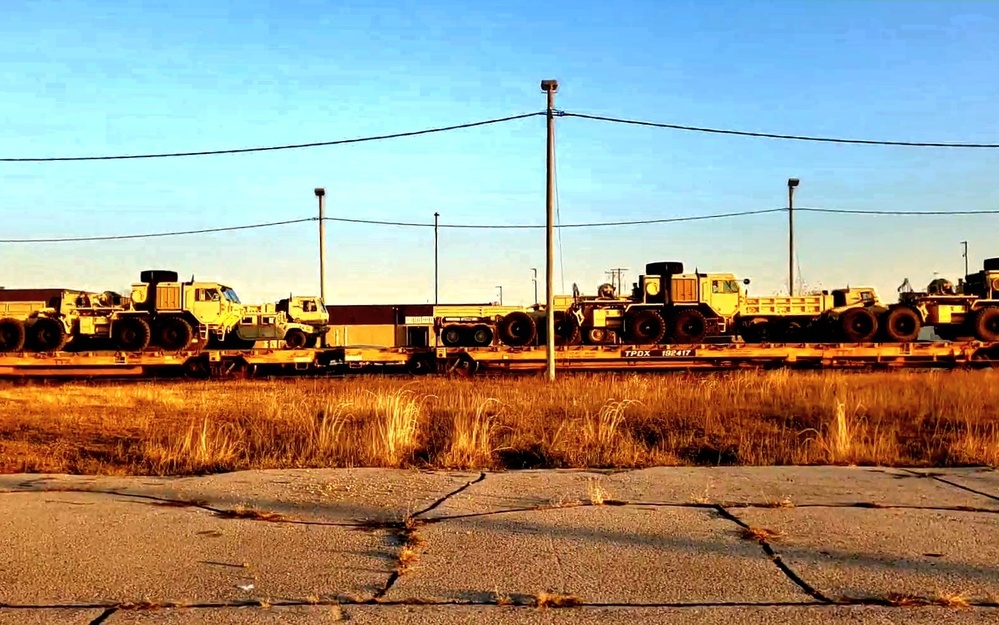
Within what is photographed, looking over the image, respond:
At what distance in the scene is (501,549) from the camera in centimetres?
594

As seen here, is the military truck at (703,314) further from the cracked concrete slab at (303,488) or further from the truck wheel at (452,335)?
the cracked concrete slab at (303,488)

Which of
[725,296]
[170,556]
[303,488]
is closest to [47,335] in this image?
[725,296]

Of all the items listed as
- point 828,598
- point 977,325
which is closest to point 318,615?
point 828,598

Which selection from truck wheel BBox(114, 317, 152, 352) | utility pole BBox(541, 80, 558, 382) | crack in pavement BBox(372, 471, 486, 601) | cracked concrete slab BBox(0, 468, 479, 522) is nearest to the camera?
crack in pavement BBox(372, 471, 486, 601)

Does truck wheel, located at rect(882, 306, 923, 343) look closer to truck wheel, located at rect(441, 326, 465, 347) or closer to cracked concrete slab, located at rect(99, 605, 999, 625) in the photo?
truck wheel, located at rect(441, 326, 465, 347)

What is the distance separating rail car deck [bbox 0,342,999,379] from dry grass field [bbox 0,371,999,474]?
3.86 meters

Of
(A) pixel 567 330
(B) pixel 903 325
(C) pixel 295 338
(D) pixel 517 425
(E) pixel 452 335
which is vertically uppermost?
(B) pixel 903 325

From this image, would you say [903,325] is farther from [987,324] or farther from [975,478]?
[975,478]

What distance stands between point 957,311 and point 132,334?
85.2 feet

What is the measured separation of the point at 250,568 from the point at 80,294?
27.1m

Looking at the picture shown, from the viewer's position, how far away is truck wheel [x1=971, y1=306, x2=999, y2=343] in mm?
27656

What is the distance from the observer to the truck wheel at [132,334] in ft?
92.1

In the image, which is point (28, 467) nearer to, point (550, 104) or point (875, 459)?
point (875, 459)

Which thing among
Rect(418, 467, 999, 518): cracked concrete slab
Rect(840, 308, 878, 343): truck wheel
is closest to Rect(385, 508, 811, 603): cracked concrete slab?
Rect(418, 467, 999, 518): cracked concrete slab
